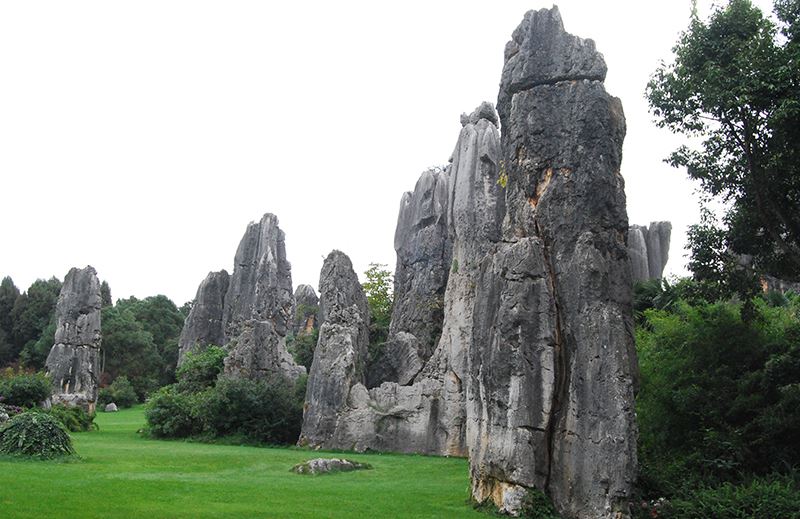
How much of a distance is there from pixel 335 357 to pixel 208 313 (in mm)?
24151

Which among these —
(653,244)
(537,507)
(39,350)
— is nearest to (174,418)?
(537,507)

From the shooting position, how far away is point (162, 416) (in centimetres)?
2803

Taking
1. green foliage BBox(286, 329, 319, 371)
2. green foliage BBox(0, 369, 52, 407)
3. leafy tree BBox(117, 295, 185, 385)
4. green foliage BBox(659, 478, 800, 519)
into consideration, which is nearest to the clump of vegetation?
green foliage BBox(0, 369, 52, 407)

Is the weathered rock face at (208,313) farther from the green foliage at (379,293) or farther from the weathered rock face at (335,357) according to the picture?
the weathered rock face at (335,357)

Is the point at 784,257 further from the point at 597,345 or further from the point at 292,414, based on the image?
the point at 292,414

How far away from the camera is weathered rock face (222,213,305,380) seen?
30.3m

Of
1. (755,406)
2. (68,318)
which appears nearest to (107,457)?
(755,406)

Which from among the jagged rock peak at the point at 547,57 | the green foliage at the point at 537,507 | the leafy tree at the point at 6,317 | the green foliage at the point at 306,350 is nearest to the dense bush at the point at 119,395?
the leafy tree at the point at 6,317

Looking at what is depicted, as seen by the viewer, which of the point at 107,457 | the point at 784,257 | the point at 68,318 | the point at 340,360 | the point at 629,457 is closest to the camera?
the point at 629,457

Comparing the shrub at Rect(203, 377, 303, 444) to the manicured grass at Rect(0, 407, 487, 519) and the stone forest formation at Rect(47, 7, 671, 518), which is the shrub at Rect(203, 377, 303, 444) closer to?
the manicured grass at Rect(0, 407, 487, 519)

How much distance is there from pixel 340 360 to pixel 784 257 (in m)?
A: 13.7

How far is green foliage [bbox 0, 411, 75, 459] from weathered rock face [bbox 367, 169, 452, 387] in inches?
494

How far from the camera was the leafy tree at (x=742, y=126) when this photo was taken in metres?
14.2

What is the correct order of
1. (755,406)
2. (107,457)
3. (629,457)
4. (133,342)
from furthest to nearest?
(133,342) → (107,457) → (755,406) → (629,457)
